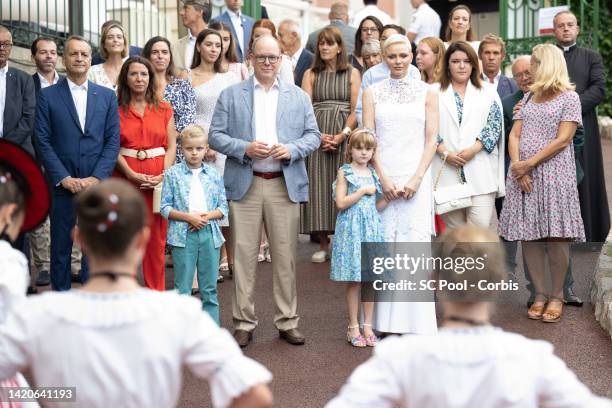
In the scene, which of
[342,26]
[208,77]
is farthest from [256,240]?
[342,26]

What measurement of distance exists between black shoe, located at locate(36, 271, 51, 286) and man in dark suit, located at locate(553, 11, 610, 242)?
15.3 ft

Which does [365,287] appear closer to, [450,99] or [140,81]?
[450,99]

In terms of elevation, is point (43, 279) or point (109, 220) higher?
point (109, 220)

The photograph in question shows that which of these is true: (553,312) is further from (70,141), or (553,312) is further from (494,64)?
(70,141)

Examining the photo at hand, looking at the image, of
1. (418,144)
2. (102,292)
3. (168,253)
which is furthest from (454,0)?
(102,292)

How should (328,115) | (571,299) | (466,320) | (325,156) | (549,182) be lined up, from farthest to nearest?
(325,156) < (328,115) < (571,299) < (549,182) < (466,320)

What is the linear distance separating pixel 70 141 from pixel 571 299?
402 centimetres

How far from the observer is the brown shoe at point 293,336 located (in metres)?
6.88

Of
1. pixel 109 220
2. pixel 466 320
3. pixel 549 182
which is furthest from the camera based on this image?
pixel 549 182

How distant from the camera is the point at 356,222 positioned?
6949 mm

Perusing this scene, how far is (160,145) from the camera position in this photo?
7887 millimetres

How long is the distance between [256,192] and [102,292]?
13.7ft

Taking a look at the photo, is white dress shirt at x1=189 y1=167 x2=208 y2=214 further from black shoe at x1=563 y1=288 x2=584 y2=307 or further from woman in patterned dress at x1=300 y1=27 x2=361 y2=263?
black shoe at x1=563 y1=288 x2=584 y2=307

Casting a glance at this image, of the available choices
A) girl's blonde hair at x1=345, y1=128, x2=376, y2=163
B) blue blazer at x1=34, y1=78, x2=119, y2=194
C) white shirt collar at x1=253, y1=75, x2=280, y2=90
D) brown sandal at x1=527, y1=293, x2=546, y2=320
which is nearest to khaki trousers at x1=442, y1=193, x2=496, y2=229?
brown sandal at x1=527, y1=293, x2=546, y2=320
